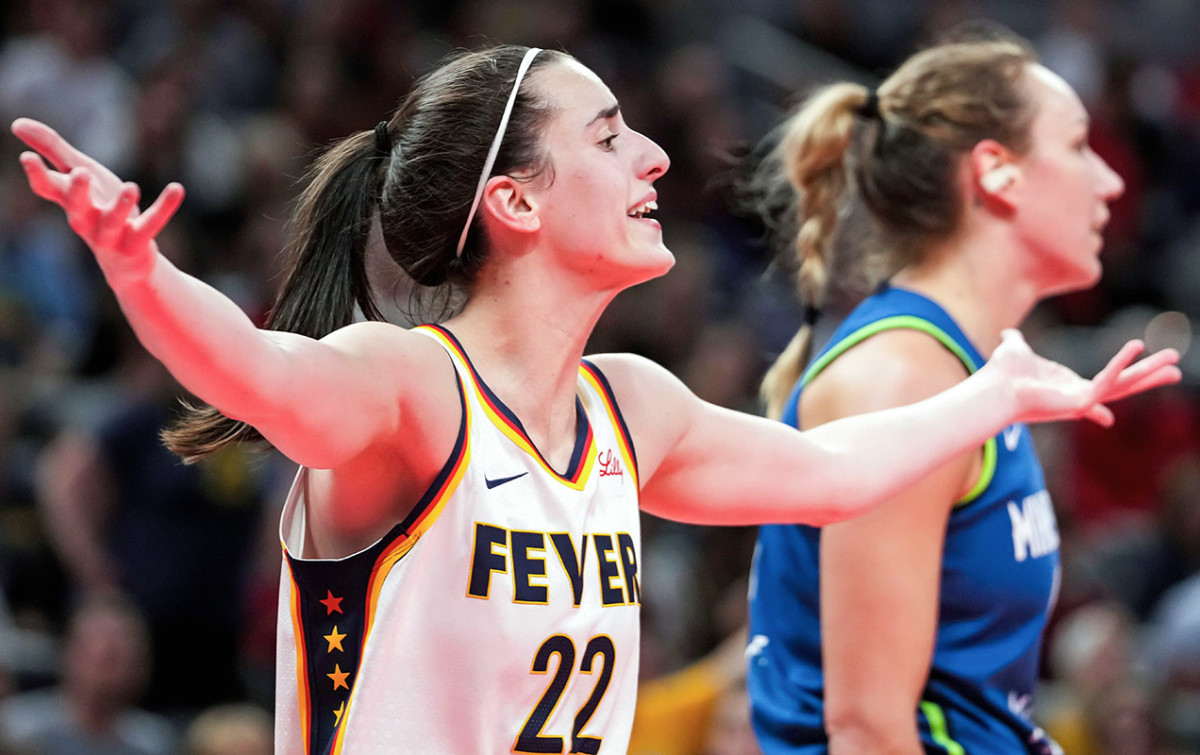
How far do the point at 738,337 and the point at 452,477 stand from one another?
5.52 metres

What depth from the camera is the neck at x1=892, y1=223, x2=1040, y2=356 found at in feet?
11.2

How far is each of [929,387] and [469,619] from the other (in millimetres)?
1307

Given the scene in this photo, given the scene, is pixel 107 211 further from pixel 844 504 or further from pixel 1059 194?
pixel 1059 194

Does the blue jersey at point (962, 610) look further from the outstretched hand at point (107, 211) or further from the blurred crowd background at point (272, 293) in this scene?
the blurred crowd background at point (272, 293)

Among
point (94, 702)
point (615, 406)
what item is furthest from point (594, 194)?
point (94, 702)

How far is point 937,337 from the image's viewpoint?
326cm

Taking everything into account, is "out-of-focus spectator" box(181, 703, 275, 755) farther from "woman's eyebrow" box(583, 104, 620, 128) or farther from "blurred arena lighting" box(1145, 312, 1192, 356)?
"blurred arena lighting" box(1145, 312, 1192, 356)

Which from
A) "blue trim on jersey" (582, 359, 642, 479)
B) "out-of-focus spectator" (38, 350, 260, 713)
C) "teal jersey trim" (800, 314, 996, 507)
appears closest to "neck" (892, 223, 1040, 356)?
"teal jersey trim" (800, 314, 996, 507)

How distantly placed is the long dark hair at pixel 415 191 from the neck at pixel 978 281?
4.00ft

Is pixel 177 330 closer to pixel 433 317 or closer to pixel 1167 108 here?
pixel 433 317

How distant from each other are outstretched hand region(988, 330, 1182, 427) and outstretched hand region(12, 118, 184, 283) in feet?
5.74

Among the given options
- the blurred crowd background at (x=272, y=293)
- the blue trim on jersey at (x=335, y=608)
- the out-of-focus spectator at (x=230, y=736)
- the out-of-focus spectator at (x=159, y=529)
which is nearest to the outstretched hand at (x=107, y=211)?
the blue trim on jersey at (x=335, y=608)

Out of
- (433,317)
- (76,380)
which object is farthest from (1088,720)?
(76,380)

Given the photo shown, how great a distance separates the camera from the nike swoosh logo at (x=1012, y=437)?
10.8 ft
